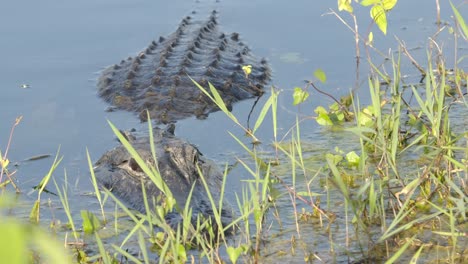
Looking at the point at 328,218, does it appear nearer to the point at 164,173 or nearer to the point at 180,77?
the point at 164,173

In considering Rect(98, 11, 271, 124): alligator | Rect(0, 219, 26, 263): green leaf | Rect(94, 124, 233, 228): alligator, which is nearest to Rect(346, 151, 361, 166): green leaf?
Rect(94, 124, 233, 228): alligator

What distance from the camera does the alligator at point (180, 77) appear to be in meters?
6.37

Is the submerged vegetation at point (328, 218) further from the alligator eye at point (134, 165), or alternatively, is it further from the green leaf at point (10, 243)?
the green leaf at point (10, 243)

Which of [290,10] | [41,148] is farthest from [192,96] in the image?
[290,10]

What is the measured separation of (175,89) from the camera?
645 centimetres

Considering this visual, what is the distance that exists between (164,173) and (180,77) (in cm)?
220

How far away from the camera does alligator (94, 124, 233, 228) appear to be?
4.34 m

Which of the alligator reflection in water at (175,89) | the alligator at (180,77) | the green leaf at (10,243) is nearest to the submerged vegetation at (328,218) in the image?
the alligator reflection in water at (175,89)

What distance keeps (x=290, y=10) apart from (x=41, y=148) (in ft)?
12.0

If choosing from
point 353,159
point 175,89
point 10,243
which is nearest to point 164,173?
point 353,159

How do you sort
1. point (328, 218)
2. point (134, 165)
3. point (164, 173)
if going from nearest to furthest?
point (328, 218)
point (164, 173)
point (134, 165)

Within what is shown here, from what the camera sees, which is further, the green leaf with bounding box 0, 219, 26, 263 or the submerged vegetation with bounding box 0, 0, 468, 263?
the submerged vegetation with bounding box 0, 0, 468, 263

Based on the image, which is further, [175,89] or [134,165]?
[175,89]

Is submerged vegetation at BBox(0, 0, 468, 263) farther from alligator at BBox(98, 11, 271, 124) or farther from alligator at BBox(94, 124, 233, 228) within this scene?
alligator at BBox(98, 11, 271, 124)
